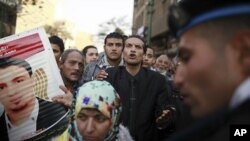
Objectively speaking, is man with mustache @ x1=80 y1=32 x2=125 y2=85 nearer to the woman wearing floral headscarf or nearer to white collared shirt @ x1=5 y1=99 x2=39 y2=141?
white collared shirt @ x1=5 y1=99 x2=39 y2=141

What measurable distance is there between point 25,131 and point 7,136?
0.44 feet

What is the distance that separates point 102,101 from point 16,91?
1.05m

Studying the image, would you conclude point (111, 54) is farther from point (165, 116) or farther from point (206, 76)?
point (206, 76)

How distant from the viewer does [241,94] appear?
102cm

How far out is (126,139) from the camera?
270 cm

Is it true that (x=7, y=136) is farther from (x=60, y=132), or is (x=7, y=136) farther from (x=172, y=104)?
(x=172, y=104)

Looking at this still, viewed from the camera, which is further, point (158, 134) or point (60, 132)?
point (158, 134)

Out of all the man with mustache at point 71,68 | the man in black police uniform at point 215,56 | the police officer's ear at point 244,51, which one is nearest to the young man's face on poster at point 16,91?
the man with mustache at point 71,68

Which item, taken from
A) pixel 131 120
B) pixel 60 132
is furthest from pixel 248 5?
pixel 131 120

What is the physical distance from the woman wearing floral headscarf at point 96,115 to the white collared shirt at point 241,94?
153 centimetres

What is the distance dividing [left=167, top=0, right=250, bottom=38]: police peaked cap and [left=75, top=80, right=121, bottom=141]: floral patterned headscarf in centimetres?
125

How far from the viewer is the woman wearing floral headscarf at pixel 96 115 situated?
98.4 inches

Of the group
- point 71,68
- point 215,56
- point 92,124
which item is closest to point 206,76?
point 215,56

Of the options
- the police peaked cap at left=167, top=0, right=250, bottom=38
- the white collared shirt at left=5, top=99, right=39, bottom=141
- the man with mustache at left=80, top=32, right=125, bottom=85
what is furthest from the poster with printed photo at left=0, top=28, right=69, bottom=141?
the police peaked cap at left=167, top=0, right=250, bottom=38
